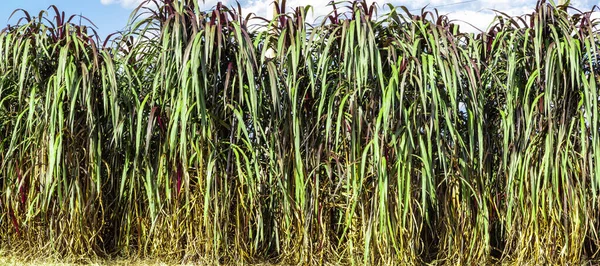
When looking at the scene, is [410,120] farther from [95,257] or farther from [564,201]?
[95,257]

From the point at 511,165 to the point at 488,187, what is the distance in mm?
162

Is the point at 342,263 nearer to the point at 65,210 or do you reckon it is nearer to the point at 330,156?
the point at 330,156

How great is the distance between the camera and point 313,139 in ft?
9.67

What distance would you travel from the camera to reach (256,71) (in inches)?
118

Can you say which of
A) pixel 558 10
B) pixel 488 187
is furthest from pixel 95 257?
pixel 558 10

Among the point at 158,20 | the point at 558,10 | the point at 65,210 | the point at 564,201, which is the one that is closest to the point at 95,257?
the point at 65,210

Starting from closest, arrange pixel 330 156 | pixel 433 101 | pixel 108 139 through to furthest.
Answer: pixel 433 101
pixel 330 156
pixel 108 139

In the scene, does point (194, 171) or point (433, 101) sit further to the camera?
point (194, 171)

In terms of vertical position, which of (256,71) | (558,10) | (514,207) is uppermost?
(558,10)

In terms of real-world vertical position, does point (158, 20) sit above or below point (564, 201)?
above

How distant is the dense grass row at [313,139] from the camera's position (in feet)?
9.22

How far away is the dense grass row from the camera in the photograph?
9.22 ft

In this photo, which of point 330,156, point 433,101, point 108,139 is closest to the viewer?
point 433,101

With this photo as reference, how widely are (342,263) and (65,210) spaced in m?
1.38
